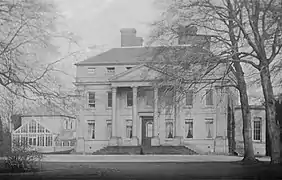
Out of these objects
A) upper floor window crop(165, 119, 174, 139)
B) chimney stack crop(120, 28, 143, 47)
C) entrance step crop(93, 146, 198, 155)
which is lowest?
entrance step crop(93, 146, 198, 155)

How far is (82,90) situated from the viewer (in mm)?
19516

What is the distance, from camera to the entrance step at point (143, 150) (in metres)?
48.0

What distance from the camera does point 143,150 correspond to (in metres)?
48.4

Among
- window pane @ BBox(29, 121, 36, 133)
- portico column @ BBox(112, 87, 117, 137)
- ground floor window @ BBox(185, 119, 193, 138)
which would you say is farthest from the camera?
portico column @ BBox(112, 87, 117, 137)

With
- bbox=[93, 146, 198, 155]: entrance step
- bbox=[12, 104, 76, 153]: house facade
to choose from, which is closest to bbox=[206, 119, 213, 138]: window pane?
bbox=[93, 146, 198, 155]: entrance step

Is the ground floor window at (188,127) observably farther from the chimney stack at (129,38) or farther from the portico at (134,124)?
the chimney stack at (129,38)

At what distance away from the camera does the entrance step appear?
48031 mm

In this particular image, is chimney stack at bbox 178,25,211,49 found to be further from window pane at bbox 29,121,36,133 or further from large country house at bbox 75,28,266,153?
window pane at bbox 29,121,36,133

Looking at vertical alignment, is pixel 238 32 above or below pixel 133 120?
above

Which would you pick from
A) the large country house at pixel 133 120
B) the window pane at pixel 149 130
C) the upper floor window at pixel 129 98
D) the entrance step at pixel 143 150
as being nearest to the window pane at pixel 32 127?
the large country house at pixel 133 120

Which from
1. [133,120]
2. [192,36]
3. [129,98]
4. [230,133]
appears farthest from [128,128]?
[192,36]

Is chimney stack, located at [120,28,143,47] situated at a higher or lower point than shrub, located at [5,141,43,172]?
higher

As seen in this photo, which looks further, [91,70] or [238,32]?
[91,70]

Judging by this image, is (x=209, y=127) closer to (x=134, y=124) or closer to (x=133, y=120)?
(x=134, y=124)
